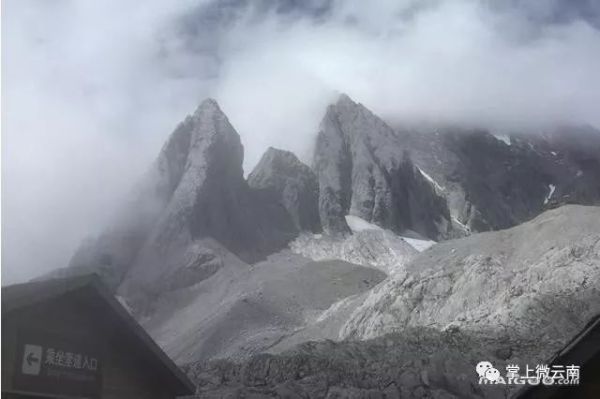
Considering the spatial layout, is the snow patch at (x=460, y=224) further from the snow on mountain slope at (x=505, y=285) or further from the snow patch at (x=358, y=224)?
the snow on mountain slope at (x=505, y=285)

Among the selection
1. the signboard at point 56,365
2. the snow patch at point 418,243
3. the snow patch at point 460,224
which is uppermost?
the snow patch at point 460,224

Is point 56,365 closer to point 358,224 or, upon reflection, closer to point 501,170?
point 358,224

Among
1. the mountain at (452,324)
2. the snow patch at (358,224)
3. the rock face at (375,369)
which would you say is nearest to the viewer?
the rock face at (375,369)

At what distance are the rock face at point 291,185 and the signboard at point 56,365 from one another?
11347 centimetres

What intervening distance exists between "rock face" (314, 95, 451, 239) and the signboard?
118640 millimetres

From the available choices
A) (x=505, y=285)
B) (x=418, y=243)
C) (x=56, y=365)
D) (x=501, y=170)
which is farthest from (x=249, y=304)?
(x=501, y=170)

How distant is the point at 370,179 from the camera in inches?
5413

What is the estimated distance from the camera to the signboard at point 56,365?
355 inches

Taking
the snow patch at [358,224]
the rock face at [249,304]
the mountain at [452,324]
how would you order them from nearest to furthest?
the mountain at [452,324], the rock face at [249,304], the snow patch at [358,224]

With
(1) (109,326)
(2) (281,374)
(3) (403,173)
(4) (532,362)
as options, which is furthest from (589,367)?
(3) (403,173)

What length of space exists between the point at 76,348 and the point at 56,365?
1.43 ft

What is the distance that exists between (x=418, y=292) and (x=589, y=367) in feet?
212

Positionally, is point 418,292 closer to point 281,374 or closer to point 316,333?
point 316,333

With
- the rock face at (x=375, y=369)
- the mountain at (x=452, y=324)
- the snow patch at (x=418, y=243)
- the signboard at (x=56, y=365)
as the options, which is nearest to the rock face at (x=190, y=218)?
the snow patch at (x=418, y=243)
